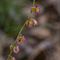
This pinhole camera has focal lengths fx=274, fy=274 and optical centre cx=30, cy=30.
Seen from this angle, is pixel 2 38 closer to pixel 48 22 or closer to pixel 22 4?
pixel 22 4

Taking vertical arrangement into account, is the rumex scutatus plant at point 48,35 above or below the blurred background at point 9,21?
below

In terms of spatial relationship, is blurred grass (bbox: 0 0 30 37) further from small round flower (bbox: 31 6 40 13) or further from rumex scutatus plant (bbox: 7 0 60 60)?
small round flower (bbox: 31 6 40 13)

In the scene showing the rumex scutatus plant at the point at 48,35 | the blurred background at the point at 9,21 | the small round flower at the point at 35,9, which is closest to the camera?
the small round flower at the point at 35,9

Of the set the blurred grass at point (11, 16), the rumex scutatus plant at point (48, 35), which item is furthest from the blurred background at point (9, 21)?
the rumex scutatus plant at point (48, 35)

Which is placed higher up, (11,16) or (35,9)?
(35,9)

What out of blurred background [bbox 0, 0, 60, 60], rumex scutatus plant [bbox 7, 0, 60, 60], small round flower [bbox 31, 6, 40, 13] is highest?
small round flower [bbox 31, 6, 40, 13]

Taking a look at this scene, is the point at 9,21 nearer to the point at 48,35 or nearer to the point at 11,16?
the point at 11,16

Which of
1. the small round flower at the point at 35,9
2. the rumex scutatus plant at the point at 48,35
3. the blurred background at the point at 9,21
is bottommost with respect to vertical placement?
the rumex scutatus plant at the point at 48,35

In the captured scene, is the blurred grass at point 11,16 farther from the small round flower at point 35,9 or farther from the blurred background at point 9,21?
the small round flower at point 35,9

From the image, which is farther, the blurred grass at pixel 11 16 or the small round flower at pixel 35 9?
the blurred grass at pixel 11 16

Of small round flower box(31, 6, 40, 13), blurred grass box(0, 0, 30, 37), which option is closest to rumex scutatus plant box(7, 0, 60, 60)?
blurred grass box(0, 0, 30, 37)

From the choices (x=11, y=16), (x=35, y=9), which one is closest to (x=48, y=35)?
(x=11, y=16)

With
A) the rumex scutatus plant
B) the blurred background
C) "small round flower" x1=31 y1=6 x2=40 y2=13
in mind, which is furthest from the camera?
the rumex scutatus plant
